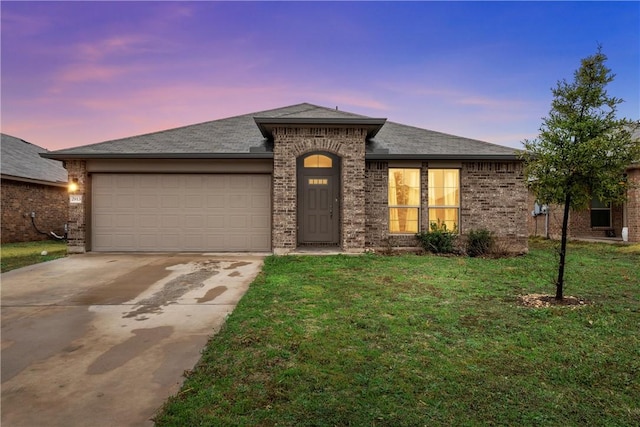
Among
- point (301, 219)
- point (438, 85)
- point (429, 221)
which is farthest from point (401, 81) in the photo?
point (301, 219)

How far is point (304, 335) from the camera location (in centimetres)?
390

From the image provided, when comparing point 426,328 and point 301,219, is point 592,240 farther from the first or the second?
point 426,328

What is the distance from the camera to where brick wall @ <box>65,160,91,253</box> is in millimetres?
10367

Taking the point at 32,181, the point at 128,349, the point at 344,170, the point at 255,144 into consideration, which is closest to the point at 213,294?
the point at 128,349

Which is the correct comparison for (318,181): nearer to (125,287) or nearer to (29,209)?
(125,287)

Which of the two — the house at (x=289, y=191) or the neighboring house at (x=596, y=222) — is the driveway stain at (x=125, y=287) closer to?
the house at (x=289, y=191)

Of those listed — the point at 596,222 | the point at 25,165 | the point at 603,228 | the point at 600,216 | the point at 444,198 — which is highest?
the point at 25,165

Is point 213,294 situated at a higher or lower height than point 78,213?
lower

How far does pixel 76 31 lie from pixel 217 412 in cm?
1471

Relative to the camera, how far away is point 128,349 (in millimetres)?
3658

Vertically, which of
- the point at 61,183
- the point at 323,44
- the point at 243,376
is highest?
the point at 323,44

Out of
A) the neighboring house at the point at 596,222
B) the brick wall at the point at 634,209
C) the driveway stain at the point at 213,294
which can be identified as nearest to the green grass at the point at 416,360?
the driveway stain at the point at 213,294

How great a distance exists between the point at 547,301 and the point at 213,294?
5.75 metres

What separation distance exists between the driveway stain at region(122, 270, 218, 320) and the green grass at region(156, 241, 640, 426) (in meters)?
1.32
